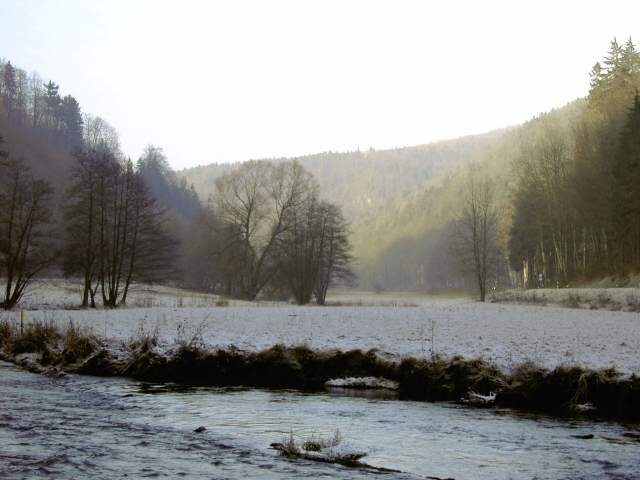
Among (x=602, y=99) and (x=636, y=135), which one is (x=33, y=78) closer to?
(x=602, y=99)

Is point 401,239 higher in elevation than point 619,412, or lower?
higher

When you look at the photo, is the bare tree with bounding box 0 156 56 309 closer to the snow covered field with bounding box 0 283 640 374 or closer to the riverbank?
the snow covered field with bounding box 0 283 640 374

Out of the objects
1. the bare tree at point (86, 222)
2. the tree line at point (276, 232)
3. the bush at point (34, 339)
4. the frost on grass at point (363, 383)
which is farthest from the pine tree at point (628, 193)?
the bush at point (34, 339)

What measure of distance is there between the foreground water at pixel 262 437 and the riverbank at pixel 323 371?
150 centimetres

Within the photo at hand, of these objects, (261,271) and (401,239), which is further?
(401,239)

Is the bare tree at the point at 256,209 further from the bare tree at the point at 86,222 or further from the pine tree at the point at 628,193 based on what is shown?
the pine tree at the point at 628,193

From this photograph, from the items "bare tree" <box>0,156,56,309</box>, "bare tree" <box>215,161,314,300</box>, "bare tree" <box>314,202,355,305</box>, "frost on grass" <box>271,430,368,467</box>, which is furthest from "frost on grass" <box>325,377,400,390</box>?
"bare tree" <box>314,202,355,305</box>

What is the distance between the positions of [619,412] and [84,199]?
136 ft

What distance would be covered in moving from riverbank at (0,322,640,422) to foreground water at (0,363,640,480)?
1.50 meters

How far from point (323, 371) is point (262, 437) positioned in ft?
24.3

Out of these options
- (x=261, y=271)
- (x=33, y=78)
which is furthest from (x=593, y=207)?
(x=33, y=78)

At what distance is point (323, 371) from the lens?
17.5m

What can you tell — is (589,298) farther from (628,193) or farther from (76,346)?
(76,346)

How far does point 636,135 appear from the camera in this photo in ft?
149
